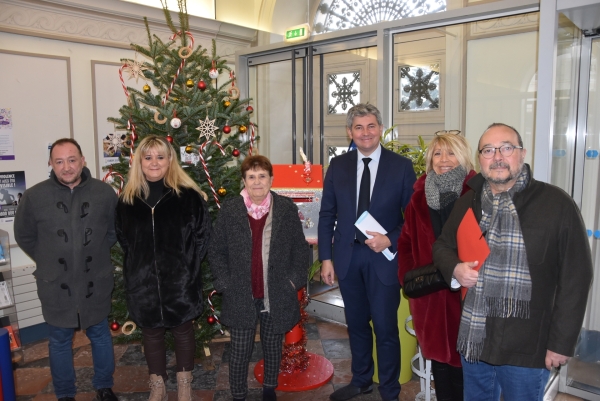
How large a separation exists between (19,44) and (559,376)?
4.72 meters

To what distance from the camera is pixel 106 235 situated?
278 cm

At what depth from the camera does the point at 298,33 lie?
4.17 metres

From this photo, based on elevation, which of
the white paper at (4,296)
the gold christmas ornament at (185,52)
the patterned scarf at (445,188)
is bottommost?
the white paper at (4,296)

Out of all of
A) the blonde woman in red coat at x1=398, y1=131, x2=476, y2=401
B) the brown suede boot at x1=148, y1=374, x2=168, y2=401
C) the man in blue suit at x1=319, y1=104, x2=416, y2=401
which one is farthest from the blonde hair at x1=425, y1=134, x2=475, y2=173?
the brown suede boot at x1=148, y1=374, x2=168, y2=401

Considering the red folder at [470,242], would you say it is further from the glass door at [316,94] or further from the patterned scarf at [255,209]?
the glass door at [316,94]

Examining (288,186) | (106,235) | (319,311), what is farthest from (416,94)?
(106,235)

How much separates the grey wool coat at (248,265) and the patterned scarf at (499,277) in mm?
1100

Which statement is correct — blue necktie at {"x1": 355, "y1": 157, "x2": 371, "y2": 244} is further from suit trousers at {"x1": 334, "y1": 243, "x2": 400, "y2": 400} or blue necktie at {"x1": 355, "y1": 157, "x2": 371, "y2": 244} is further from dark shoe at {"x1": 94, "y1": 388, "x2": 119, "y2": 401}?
dark shoe at {"x1": 94, "y1": 388, "x2": 119, "y2": 401}

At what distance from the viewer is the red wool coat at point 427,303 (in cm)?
207

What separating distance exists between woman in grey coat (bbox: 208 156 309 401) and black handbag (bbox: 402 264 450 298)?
774mm

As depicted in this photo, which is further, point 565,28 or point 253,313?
point 253,313

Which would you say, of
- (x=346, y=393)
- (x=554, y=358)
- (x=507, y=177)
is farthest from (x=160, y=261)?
(x=554, y=358)

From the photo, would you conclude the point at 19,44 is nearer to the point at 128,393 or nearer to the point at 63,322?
the point at 63,322

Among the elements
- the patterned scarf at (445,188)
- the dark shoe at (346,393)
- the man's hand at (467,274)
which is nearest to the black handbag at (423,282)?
the man's hand at (467,274)
